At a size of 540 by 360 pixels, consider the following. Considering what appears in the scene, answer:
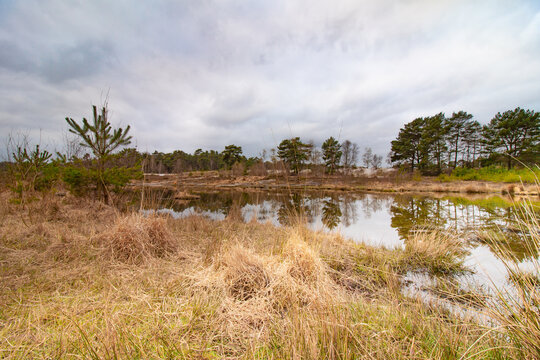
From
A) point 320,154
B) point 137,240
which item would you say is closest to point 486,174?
point 320,154

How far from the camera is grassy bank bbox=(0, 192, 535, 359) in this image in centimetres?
139

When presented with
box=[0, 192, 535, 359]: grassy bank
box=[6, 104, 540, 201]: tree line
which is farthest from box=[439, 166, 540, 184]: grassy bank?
box=[0, 192, 535, 359]: grassy bank

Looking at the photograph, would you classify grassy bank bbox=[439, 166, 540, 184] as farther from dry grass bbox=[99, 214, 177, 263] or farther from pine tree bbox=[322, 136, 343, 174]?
dry grass bbox=[99, 214, 177, 263]

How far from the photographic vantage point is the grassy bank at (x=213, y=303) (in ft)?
A: 4.57

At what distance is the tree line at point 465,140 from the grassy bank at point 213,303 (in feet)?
129

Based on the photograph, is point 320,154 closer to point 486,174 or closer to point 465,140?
point 486,174

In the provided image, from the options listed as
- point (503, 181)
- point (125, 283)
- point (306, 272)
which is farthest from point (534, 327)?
point (503, 181)

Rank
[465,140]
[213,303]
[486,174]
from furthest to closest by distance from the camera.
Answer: [465,140], [486,174], [213,303]

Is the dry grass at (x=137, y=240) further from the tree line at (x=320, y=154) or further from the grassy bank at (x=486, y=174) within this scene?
the grassy bank at (x=486, y=174)

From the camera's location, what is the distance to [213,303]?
211 cm

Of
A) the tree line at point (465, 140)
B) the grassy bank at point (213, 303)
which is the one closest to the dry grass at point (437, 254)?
the grassy bank at point (213, 303)

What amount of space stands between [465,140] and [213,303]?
157 feet

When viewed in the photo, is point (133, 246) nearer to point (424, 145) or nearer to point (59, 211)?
point (59, 211)

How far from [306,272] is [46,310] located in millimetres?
Answer: 2556
